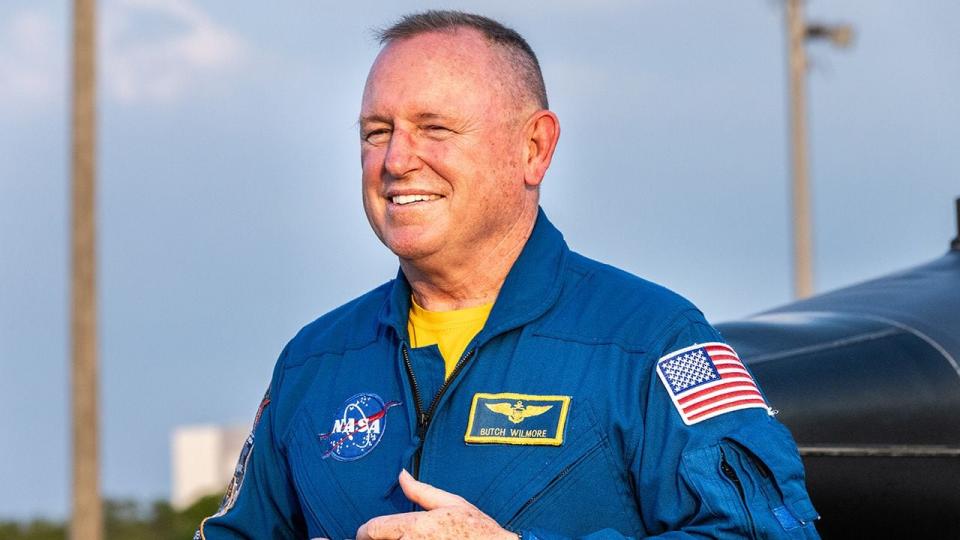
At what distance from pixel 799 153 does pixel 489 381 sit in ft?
53.9

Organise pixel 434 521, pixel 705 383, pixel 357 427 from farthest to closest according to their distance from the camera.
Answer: pixel 357 427, pixel 705 383, pixel 434 521

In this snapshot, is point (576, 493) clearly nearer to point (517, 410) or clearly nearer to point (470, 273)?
point (517, 410)

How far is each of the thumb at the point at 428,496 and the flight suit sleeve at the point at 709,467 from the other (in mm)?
125

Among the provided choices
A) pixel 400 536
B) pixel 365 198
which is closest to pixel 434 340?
pixel 365 198

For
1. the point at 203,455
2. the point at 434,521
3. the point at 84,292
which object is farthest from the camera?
the point at 203,455

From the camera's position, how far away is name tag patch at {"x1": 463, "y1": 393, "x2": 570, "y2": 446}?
2.70 metres

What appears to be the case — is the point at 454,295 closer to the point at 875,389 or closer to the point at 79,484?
the point at 875,389

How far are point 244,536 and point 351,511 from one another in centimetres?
40

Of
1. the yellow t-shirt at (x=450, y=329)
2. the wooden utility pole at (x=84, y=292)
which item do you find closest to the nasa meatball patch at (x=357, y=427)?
the yellow t-shirt at (x=450, y=329)

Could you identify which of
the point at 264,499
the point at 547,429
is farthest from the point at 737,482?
the point at 264,499

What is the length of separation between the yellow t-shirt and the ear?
26 centimetres

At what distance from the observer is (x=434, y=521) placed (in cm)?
253

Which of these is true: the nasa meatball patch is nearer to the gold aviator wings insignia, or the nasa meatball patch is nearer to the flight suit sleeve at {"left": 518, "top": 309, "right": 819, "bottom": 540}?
the gold aviator wings insignia

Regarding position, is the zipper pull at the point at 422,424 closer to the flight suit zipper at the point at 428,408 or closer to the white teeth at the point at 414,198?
the flight suit zipper at the point at 428,408
